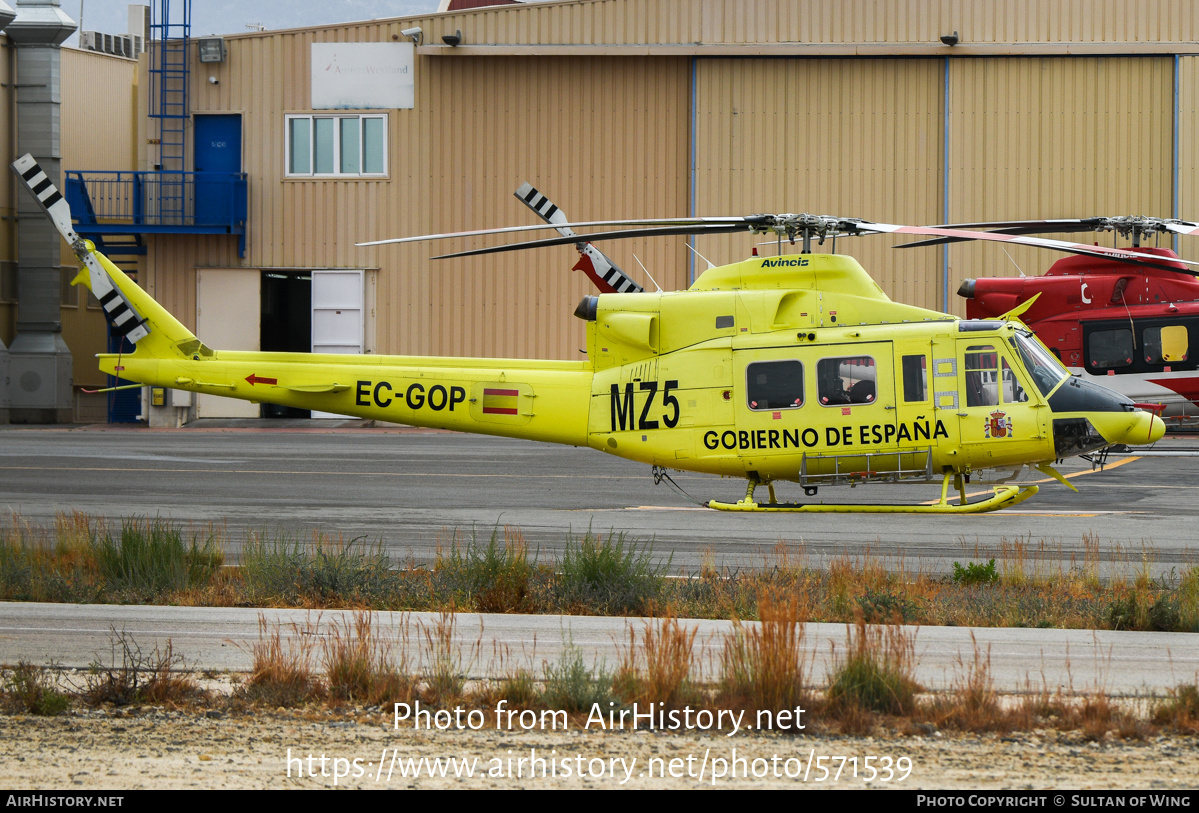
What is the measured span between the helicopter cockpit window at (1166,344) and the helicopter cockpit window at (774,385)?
1062 centimetres

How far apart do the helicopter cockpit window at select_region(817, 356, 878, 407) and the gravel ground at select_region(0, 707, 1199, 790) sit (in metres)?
6.45

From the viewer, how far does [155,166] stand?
3416cm

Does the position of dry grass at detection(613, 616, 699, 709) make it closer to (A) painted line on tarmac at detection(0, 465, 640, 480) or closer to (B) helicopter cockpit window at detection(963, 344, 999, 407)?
(B) helicopter cockpit window at detection(963, 344, 999, 407)

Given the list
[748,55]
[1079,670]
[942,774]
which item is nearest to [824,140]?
[748,55]

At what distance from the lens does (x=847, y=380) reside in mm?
13461

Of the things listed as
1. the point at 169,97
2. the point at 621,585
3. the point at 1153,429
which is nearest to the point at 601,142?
the point at 169,97

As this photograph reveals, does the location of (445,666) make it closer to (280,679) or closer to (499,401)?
(280,679)

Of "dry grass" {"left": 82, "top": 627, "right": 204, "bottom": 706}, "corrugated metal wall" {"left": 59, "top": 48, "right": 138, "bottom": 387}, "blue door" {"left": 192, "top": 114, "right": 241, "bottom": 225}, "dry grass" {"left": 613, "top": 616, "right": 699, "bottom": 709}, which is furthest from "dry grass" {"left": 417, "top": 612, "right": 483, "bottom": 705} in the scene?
"corrugated metal wall" {"left": 59, "top": 48, "right": 138, "bottom": 387}

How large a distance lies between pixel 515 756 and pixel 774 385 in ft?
24.5

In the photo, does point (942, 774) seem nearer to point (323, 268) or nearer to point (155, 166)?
point (323, 268)

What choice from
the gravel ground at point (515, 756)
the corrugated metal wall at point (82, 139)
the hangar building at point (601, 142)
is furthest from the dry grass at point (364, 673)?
the corrugated metal wall at point (82, 139)

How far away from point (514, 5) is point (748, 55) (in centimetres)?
654

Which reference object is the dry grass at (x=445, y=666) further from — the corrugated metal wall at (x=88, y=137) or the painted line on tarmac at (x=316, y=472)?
the corrugated metal wall at (x=88, y=137)

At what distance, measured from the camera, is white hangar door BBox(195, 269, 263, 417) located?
3419 centimetres
